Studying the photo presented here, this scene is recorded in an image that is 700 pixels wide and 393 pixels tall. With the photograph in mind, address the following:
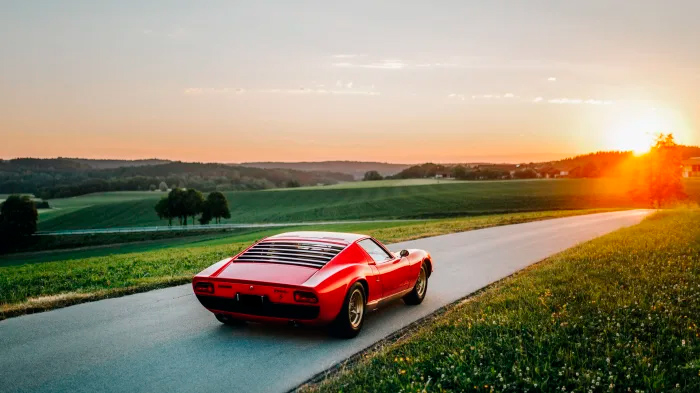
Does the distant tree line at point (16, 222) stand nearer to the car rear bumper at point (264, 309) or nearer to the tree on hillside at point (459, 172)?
the tree on hillside at point (459, 172)

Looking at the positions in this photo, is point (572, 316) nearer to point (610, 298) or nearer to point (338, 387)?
point (610, 298)

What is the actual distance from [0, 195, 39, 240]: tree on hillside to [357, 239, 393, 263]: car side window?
70.4m

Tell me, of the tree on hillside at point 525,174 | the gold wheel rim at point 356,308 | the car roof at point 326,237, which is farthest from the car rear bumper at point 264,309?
the tree on hillside at point 525,174

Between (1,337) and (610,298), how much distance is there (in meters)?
8.33

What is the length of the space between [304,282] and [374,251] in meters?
1.96

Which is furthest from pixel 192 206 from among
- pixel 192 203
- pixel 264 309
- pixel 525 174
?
pixel 264 309

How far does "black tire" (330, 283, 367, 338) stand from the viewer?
7.44m

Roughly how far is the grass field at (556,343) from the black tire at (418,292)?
0.77 meters

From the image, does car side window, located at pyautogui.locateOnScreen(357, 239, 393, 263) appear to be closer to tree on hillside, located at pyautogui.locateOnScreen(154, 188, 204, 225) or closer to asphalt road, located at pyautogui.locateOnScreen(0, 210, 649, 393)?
asphalt road, located at pyautogui.locateOnScreen(0, 210, 649, 393)

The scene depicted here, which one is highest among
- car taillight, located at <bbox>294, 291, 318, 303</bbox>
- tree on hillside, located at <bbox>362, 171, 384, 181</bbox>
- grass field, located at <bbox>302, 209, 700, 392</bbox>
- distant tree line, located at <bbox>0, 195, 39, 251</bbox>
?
tree on hillside, located at <bbox>362, 171, 384, 181</bbox>

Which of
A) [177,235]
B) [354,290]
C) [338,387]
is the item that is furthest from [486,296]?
[177,235]

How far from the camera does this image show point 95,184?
144125 mm

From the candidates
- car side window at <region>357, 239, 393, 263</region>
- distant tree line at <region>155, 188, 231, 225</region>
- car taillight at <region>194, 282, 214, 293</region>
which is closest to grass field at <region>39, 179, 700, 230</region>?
distant tree line at <region>155, 188, 231, 225</region>

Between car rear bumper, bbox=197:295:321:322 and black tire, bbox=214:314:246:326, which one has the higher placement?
car rear bumper, bbox=197:295:321:322
